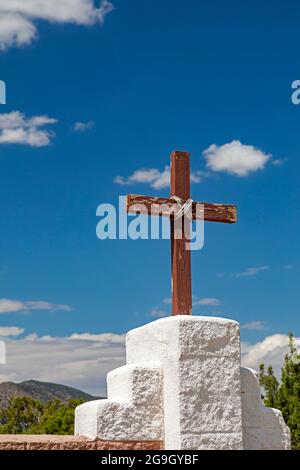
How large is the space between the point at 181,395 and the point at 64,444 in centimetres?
104

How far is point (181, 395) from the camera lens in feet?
21.9

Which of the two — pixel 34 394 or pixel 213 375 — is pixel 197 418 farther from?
pixel 34 394

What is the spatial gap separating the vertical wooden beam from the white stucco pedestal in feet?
0.85

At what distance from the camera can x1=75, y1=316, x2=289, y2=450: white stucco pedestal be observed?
6.65m

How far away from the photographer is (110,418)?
6578 mm

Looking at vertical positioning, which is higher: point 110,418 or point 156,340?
point 156,340

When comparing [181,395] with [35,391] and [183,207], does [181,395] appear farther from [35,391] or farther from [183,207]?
[35,391]

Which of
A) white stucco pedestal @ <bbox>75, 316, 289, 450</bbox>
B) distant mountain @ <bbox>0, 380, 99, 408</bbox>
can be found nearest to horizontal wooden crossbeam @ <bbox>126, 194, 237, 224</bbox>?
white stucco pedestal @ <bbox>75, 316, 289, 450</bbox>

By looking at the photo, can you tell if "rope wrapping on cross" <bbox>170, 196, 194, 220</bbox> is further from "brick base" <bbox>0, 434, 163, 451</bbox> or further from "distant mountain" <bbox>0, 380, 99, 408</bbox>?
"distant mountain" <bbox>0, 380, 99, 408</bbox>

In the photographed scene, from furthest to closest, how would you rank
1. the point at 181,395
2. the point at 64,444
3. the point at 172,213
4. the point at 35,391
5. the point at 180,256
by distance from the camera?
the point at 35,391
the point at 172,213
the point at 180,256
the point at 181,395
the point at 64,444

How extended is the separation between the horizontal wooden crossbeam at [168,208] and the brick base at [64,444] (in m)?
2.05

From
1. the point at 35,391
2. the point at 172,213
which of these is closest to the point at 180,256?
the point at 172,213

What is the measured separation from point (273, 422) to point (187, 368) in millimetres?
1131
